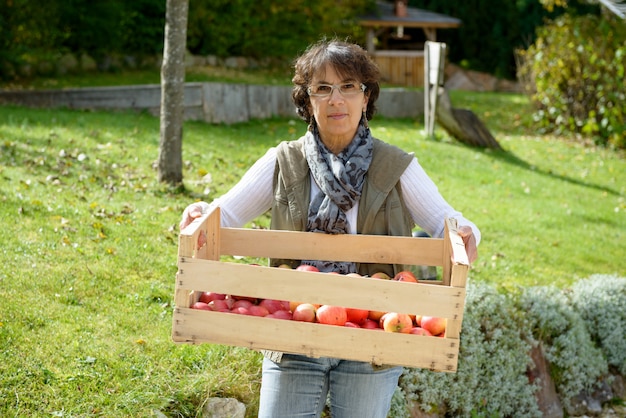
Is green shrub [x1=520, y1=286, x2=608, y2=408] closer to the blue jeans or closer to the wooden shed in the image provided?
the blue jeans

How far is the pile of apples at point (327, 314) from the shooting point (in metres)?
2.76

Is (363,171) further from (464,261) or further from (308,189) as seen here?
(464,261)

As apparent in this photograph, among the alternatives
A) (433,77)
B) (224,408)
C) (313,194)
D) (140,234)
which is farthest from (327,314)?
(433,77)

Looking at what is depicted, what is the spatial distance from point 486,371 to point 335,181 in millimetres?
2706

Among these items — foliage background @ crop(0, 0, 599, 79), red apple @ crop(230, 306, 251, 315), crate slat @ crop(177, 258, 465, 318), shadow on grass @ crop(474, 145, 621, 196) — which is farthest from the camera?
foliage background @ crop(0, 0, 599, 79)

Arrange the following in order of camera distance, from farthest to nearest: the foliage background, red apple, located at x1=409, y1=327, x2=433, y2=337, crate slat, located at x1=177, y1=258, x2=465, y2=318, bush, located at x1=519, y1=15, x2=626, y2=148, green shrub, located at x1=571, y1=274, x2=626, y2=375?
1. the foliage background
2. bush, located at x1=519, y1=15, x2=626, y2=148
3. green shrub, located at x1=571, y1=274, x2=626, y2=375
4. red apple, located at x1=409, y1=327, x2=433, y2=337
5. crate slat, located at x1=177, y1=258, x2=465, y2=318

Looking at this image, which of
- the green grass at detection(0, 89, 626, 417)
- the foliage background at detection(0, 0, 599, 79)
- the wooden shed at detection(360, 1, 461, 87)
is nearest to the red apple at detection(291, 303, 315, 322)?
the green grass at detection(0, 89, 626, 417)

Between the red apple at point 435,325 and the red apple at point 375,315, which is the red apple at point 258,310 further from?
the red apple at point 435,325

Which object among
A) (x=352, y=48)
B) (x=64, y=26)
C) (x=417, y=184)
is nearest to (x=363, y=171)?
(x=417, y=184)

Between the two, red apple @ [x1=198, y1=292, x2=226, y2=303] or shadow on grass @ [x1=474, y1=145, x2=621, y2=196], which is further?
shadow on grass @ [x1=474, y1=145, x2=621, y2=196]

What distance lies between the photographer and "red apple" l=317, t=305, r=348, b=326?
276cm

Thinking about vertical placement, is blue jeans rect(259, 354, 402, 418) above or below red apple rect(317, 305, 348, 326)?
below

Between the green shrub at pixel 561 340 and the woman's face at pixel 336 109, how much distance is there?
304 cm

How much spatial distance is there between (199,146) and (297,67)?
624cm
